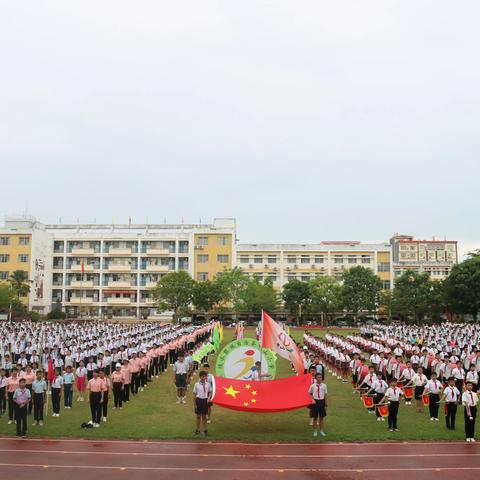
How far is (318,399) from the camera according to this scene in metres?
11.7

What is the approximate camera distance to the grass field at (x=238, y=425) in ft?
37.8

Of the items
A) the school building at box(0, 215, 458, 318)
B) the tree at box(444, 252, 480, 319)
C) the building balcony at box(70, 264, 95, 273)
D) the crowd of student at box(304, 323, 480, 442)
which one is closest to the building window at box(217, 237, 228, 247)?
the school building at box(0, 215, 458, 318)

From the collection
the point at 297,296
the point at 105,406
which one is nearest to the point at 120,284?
the point at 297,296

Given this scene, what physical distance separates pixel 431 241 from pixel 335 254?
3804cm

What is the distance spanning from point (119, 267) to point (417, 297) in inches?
1358

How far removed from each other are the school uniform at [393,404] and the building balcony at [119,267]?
58.4m

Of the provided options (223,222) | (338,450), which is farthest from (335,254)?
(338,450)

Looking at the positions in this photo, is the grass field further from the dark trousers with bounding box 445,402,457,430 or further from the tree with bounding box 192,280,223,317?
the tree with bounding box 192,280,223,317

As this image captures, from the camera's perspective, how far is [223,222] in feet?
227

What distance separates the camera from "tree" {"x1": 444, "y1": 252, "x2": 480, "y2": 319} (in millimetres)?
46625

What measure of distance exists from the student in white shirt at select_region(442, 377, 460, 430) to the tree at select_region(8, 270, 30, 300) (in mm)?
53034

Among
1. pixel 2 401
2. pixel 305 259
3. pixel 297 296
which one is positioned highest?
pixel 305 259

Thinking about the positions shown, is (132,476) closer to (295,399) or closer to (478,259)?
(295,399)

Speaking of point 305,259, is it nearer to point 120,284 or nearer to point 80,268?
point 120,284
